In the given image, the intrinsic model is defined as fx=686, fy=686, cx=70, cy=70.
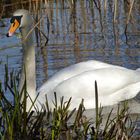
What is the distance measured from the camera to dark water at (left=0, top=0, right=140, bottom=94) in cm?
977

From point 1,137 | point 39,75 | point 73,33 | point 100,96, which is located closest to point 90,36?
point 73,33

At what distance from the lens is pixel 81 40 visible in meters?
11.1

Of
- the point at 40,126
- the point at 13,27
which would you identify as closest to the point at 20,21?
the point at 13,27

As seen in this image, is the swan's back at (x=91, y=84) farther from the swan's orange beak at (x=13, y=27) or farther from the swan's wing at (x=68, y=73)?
the swan's orange beak at (x=13, y=27)

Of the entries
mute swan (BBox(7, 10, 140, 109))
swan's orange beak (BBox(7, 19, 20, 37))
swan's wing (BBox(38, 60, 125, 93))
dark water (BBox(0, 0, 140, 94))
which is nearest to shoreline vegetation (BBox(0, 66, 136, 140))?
swan's orange beak (BBox(7, 19, 20, 37))

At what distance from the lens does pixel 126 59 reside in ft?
32.0

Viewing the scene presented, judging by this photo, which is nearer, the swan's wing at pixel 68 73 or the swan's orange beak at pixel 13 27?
the swan's orange beak at pixel 13 27

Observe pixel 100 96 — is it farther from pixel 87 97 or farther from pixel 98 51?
pixel 98 51

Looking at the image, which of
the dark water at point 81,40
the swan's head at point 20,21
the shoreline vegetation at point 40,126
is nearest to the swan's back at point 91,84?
the dark water at point 81,40

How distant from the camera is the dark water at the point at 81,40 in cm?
977

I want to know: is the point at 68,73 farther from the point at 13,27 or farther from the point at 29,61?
the point at 13,27

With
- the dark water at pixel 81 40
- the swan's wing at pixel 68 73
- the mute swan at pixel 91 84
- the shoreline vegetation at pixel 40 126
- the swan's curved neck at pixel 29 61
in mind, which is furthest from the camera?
the dark water at pixel 81 40

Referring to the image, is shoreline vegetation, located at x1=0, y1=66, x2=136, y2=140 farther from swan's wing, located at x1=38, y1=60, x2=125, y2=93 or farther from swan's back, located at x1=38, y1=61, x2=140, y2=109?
swan's wing, located at x1=38, y1=60, x2=125, y2=93

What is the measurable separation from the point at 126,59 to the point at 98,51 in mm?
670
